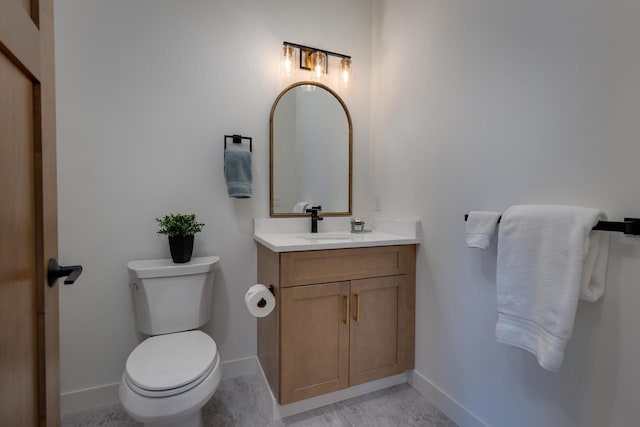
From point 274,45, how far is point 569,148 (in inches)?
67.7

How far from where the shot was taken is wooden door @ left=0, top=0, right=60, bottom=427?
0.52 meters

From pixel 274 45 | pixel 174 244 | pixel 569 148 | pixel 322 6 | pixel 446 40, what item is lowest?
pixel 174 244

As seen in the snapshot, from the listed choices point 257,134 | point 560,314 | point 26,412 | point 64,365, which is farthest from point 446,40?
point 64,365

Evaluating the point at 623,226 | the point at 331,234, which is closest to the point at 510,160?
the point at 623,226

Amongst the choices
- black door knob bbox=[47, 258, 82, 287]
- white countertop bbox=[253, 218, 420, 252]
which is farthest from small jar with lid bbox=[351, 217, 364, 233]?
black door knob bbox=[47, 258, 82, 287]

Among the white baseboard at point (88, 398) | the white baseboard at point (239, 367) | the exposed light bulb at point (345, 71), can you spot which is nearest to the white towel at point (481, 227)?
the exposed light bulb at point (345, 71)

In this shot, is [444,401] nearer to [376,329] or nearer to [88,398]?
[376,329]

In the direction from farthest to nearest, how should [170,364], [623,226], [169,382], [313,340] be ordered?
[313,340] < [170,364] < [169,382] < [623,226]

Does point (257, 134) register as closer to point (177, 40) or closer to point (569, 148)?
point (177, 40)

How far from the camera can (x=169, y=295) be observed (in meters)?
1.55

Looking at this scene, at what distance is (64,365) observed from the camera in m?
1.58

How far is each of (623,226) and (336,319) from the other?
1196mm

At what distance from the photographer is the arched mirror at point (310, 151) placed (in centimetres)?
198

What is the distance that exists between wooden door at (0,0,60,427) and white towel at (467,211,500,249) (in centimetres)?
144
